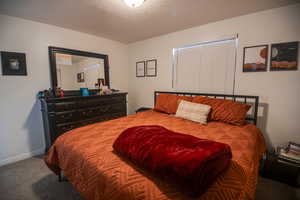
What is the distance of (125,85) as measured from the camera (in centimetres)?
386

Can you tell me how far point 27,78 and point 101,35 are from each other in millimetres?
1644

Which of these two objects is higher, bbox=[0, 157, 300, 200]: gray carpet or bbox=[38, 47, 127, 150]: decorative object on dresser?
bbox=[38, 47, 127, 150]: decorative object on dresser

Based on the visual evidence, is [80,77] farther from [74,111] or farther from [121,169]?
[121,169]

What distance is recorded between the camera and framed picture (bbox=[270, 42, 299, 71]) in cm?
182

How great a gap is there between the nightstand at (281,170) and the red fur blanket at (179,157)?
138 centimetres

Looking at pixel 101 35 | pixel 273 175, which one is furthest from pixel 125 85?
pixel 273 175

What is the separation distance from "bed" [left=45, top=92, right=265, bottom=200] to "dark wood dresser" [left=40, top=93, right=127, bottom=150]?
0.82 metres

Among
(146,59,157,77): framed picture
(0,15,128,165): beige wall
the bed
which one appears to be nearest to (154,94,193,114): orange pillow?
the bed

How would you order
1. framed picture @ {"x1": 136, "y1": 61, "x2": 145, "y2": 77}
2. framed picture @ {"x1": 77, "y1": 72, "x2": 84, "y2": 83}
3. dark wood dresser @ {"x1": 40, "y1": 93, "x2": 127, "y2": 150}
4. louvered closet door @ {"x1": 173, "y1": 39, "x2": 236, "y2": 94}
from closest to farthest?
1. dark wood dresser @ {"x1": 40, "y1": 93, "x2": 127, "y2": 150}
2. louvered closet door @ {"x1": 173, "y1": 39, "x2": 236, "y2": 94}
3. framed picture @ {"x1": 77, "y1": 72, "x2": 84, "y2": 83}
4. framed picture @ {"x1": 136, "y1": 61, "x2": 145, "y2": 77}

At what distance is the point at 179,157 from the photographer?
80 cm

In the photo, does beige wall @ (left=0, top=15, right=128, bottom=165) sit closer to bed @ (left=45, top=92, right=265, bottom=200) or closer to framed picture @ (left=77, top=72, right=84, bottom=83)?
framed picture @ (left=77, top=72, right=84, bottom=83)

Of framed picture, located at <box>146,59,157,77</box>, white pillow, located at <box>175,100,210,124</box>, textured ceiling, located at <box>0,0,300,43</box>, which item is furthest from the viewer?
framed picture, located at <box>146,59,157,77</box>

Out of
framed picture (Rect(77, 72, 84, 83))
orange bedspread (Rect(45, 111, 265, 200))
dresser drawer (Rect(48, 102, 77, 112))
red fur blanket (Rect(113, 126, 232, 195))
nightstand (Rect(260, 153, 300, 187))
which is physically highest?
framed picture (Rect(77, 72, 84, 83))

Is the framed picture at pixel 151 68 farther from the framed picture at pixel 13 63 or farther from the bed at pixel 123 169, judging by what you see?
the framed picture at pixel 13 63
